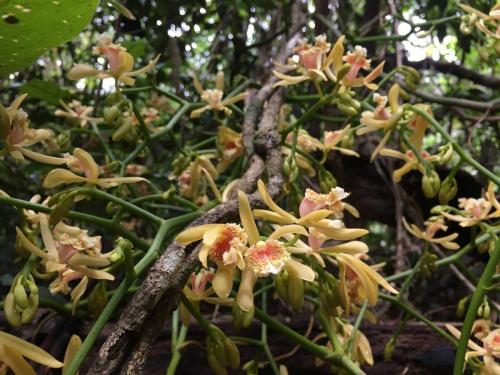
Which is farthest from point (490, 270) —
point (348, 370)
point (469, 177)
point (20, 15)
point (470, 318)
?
point (469, 177)

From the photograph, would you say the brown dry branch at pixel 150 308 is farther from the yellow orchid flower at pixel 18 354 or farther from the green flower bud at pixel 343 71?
the green flower bud at pixel 343 71

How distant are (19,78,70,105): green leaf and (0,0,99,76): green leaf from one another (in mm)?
612

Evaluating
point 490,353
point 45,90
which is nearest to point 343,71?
point 490,353

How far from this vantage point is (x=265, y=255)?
0.51 m

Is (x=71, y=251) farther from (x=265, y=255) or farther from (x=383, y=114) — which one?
(x=383, y=114)

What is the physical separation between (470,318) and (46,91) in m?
0.94

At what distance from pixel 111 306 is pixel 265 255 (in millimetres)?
166

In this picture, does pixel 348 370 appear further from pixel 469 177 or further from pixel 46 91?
pixel 469 177

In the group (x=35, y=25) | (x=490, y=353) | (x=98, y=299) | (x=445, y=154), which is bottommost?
(x=490, y=353)

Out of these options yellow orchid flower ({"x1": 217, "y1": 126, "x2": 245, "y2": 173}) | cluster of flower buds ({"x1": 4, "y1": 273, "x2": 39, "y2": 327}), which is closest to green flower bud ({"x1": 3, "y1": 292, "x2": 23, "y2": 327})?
cluster of flower buds ({"x1": 4, "y1": 273, "x2": 39, "y2": 327})

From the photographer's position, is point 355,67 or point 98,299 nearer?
point 98,299

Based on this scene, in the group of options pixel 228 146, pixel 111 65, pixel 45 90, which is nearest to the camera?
pixel 111 65

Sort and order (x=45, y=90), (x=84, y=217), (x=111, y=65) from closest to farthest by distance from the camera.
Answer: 1. (x=84, y=217)
2. (x=111, y=65)
3. (x=45, y=90)

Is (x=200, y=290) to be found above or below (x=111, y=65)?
below
